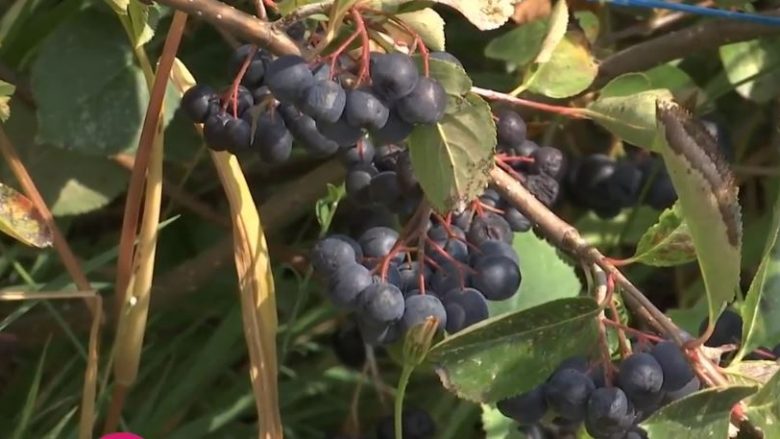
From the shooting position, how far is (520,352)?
75cm

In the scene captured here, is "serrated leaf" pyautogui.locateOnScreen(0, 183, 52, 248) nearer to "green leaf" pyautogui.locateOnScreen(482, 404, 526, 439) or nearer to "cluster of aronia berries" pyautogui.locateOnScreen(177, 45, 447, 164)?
"cluster of aronia berries" pyautogui.locateOnScreen(177, 45, 447, 164)

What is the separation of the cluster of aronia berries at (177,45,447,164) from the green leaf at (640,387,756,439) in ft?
0.70

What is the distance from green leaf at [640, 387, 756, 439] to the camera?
670 millimetres

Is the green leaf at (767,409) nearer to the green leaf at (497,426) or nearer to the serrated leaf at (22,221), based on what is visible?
the green leaf at (497,426)

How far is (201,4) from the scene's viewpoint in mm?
753

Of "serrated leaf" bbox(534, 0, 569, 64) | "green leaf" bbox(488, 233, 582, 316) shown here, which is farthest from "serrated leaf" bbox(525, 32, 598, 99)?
"green leaf" bbox(488, 233, 582, 316)

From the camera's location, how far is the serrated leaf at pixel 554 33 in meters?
0.96

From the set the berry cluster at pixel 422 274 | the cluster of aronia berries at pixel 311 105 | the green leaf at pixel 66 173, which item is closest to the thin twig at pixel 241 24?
the cluster of aronia berries at pixel 311 105

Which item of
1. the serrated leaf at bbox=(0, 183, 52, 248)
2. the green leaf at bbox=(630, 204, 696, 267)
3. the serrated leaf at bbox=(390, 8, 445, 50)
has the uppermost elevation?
the serrated leaf at bbox=(390, 8, 445, 50)

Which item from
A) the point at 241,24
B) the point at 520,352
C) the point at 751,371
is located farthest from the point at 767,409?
the point at 241,24

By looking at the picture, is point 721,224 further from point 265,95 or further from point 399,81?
point 265,95

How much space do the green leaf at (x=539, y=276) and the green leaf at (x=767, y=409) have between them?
284 millimetres

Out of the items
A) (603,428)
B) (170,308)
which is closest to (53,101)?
(170,308)

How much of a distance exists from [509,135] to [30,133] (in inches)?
18.3
